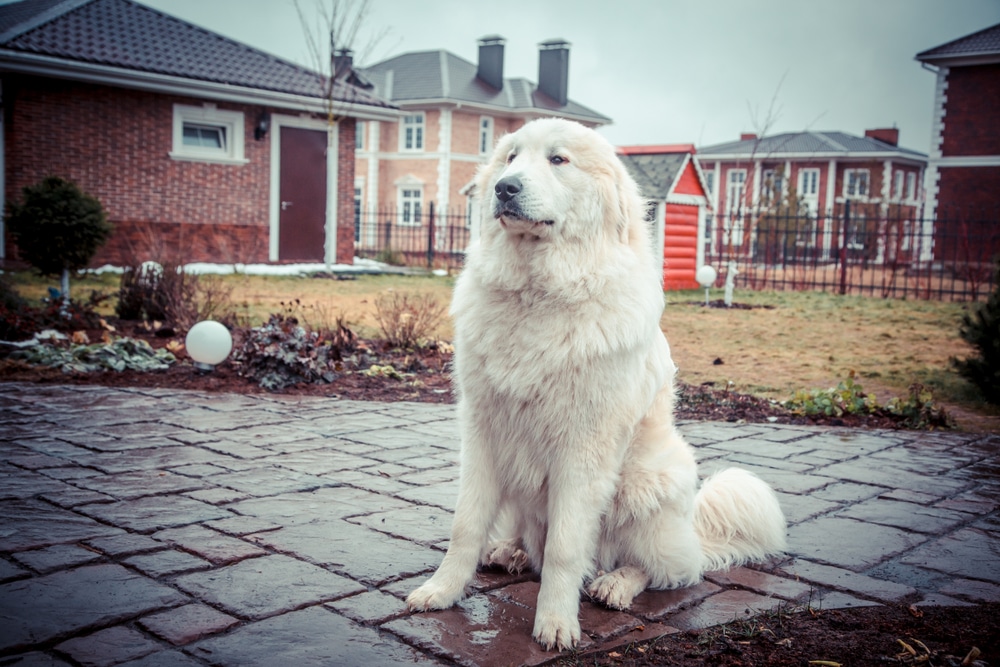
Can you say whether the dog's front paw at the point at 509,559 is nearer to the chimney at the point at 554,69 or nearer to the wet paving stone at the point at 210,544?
the wet paving stone at the point at 210,544

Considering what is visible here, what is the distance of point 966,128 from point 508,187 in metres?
27.9

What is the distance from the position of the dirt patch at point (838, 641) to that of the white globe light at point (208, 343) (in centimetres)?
485

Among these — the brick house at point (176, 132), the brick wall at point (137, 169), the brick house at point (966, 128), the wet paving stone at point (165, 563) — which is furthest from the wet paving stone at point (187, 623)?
the brick house at point (966, 128)

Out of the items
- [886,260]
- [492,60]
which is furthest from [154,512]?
[492,60]

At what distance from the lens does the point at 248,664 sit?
7.49ft

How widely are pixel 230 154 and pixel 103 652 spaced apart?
16.9 meters

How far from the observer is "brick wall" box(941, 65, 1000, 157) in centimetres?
2531

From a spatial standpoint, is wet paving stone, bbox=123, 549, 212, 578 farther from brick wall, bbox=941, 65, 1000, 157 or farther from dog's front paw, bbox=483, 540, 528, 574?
brick wall, bbox=941, 65, 1000, 157

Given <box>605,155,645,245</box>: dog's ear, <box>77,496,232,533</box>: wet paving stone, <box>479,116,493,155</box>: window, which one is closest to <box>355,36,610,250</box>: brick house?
<box>479,116,493,155</box>: window

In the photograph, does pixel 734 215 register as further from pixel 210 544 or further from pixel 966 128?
pixel 210 544

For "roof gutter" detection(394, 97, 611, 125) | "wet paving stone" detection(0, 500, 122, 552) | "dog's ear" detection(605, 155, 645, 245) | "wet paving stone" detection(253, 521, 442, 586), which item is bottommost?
"wet paving stone" detection(253, 521, 442, 586)

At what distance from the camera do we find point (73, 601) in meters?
2.59

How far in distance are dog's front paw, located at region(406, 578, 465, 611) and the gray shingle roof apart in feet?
49.8

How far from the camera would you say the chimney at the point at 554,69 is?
39.1m
